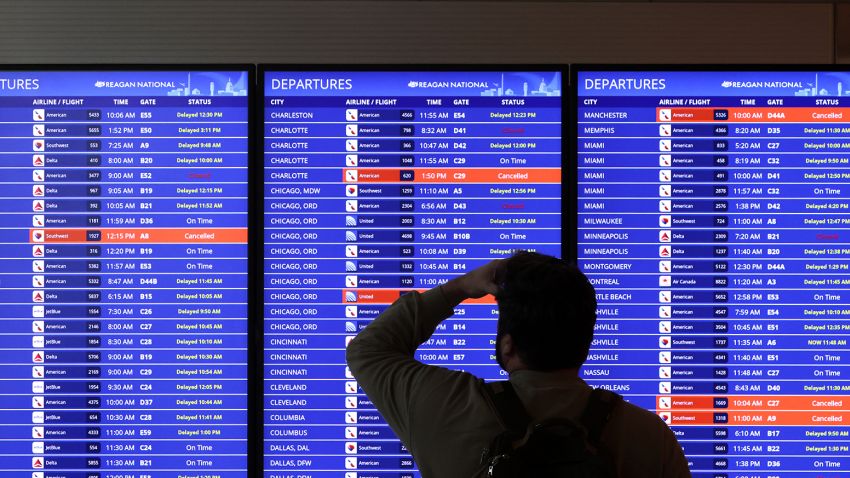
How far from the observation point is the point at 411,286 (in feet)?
9.90

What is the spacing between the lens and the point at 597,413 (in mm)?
1650

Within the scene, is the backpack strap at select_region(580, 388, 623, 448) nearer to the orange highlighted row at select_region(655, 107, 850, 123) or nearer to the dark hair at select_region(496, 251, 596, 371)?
the dark hair at select_region(496, 251, 596, 371)

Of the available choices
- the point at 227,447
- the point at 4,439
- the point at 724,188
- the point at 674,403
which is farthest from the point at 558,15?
the point at 4,439

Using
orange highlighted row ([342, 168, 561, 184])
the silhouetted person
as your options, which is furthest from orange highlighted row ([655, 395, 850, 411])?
the silhouetted person

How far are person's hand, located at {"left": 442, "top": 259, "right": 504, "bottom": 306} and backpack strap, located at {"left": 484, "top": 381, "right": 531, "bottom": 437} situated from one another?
8.9 inches

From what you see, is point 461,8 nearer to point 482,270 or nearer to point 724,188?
point 724,188

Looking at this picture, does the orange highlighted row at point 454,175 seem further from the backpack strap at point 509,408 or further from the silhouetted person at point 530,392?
the backpack strap at point 509,408

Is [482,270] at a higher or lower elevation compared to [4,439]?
higher

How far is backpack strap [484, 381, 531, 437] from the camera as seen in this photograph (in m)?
1.63

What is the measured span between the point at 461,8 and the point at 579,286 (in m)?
2.10

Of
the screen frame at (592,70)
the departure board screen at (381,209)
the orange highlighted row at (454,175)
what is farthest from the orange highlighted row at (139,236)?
the screen frame at (592,70)

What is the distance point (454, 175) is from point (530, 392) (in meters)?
1.44

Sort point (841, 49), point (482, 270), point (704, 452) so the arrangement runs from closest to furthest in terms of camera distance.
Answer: point (482, 270), point (704, 452), point (841, 49)

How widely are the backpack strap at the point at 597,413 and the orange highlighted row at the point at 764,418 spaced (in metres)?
1.39
